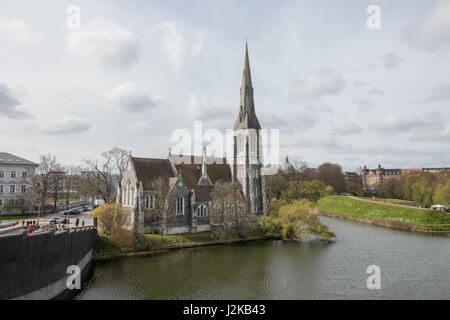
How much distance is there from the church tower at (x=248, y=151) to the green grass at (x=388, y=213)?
84.6 feet

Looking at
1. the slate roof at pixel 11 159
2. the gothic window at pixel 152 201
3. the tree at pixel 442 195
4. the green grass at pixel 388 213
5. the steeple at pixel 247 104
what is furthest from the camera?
the tree at pixel 442 195

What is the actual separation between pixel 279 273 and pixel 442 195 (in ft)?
175

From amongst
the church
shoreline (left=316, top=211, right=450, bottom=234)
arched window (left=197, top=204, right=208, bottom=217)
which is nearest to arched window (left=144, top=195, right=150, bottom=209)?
the church

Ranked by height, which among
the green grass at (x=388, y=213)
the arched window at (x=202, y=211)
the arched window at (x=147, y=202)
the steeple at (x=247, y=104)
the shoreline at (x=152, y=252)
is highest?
the steeple at (x=247, y=104)

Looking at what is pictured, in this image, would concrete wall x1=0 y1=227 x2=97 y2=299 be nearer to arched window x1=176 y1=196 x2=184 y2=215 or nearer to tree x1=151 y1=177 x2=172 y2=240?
tree x1=151 y1=177 x2=172 y2=240

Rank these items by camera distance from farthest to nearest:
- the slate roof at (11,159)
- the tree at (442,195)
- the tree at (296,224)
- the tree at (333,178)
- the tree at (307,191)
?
the tree at (333,178) → the tree at (307,191) → the tree at (442,195) → the slate roof at (11,159) → the tree at (296,224)

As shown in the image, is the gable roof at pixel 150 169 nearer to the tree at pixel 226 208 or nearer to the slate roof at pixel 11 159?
the tree at pixel 226 208

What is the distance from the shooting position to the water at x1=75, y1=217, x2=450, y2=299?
19.4 m

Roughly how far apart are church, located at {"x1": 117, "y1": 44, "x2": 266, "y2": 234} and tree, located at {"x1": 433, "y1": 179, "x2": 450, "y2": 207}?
42.1 metres

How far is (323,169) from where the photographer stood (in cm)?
9881

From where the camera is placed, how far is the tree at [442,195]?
57.2 metres

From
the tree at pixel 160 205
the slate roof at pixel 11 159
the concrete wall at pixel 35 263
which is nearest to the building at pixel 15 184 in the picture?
the slate roof at pixel 11 159

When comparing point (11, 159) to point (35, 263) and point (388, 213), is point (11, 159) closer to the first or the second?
point (35, 263)
